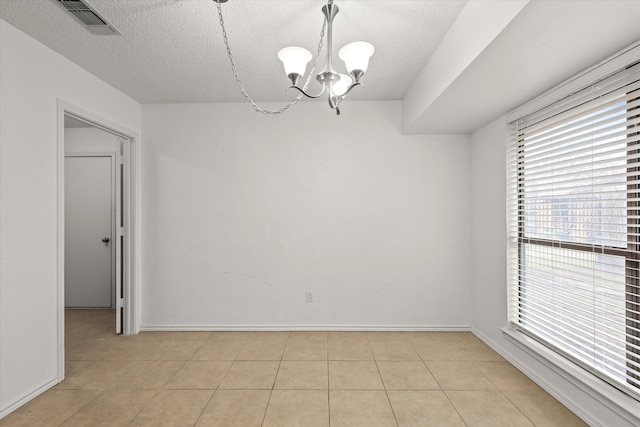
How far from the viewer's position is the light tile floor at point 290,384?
6.86ft

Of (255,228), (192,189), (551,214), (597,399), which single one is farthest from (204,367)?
(551,214)

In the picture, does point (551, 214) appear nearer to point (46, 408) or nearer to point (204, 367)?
point (204, 367)

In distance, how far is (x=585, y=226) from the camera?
6.84 feet

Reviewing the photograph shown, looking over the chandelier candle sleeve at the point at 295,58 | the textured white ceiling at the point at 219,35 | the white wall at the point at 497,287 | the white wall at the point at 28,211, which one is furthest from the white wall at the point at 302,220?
the chandelier candle sleeve at the point at 295,58

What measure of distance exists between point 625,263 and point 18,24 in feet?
13.1

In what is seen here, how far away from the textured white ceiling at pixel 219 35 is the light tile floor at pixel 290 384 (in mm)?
2540

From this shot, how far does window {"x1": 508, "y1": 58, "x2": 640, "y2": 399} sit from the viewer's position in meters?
1.79

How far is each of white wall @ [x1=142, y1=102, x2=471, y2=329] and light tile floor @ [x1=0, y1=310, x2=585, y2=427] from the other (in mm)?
328

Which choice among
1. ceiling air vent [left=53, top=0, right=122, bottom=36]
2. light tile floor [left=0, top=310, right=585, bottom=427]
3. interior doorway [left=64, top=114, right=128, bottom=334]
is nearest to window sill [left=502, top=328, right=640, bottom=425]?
light tile floor [left=0, top=310, right=585, bottom=427]

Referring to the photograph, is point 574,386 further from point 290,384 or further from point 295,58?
point 295,58

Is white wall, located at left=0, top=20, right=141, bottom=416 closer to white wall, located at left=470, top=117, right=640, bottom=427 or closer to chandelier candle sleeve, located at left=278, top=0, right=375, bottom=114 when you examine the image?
chandelier candle sleeve, located at left=278, top=0, right=375, bottom=114

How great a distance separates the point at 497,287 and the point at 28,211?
12.6 feet

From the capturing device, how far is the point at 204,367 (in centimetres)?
278

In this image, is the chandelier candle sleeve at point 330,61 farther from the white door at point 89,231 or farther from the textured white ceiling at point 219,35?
the white door at point 89,231
